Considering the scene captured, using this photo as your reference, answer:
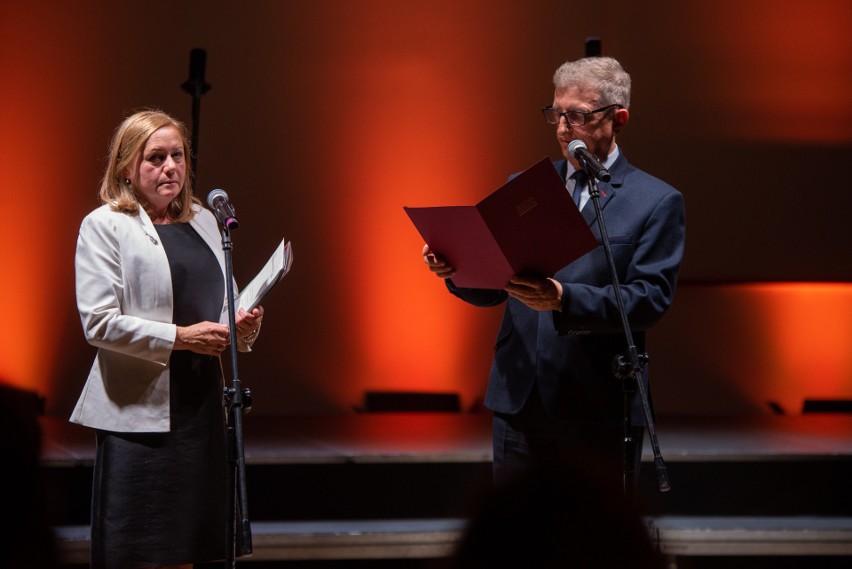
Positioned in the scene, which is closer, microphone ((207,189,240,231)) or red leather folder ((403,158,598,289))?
red leather folder ((403,158,598,289))

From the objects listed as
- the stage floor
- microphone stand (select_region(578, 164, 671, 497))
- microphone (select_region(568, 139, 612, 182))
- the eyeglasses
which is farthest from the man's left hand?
the stage floor

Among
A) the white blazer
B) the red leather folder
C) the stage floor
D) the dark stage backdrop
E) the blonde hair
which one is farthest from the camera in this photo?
the dark stage backdrop

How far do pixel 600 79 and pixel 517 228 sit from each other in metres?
0.50

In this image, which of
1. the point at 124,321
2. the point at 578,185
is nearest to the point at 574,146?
the point at 578,185

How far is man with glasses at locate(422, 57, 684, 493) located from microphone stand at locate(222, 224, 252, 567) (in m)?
0.48

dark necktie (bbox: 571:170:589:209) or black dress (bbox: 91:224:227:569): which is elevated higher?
dark necktie (bbox: 571:170:589:209)

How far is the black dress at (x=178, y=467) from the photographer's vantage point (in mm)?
2375

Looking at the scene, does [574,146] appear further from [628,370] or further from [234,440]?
[234,440]

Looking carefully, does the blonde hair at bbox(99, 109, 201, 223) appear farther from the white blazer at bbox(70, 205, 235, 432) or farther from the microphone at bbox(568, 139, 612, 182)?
the microphone at bbox(568, 139, 612, 182)

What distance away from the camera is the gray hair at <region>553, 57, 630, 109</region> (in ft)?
7.81

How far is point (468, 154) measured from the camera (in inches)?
200

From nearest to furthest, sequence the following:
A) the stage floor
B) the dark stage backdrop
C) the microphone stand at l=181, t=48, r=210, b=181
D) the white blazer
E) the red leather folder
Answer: the red leather folder < the white blazer < the stage floor < the microphone stand at l=181, t=48, r=210, b=181 < the dark stage backdrop

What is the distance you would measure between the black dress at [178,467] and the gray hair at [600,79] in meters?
1.03

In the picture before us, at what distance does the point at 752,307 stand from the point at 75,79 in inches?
144
